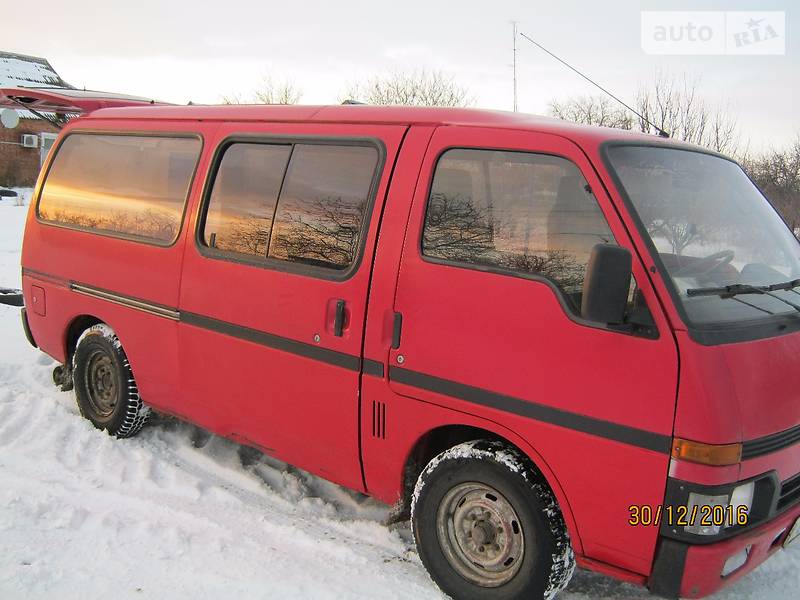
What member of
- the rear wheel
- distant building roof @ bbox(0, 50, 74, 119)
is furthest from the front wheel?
distant building roof @ bbox(0, 50, 74, 119)

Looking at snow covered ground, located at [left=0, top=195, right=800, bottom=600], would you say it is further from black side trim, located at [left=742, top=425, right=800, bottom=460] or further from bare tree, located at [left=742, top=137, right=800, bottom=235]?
bare tree, located at [left=742, top=137, right=800, bottom=235]

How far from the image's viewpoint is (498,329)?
2988 mm

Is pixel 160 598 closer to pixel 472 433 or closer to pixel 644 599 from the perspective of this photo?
pixel 472 433

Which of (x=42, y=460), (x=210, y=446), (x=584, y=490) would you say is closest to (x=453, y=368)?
(x=584, y=490)

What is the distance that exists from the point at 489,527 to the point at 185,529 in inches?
67.6

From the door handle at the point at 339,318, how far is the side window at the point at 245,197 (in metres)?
0.67

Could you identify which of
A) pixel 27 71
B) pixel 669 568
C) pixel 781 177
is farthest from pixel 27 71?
pixel 669 568

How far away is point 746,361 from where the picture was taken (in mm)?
2650

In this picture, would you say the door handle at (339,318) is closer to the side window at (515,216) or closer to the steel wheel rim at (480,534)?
the side window at (515,216)

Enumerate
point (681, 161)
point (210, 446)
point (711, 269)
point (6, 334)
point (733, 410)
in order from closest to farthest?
point (733, 410) → point (711, 269) → point (681, 161) → point (210, 446) → point (6, 334)

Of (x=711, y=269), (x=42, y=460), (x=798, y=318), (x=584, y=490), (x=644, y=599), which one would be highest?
(x=711, y=269)

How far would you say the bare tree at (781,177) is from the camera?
14.4 m

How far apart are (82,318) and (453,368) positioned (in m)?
3.42
